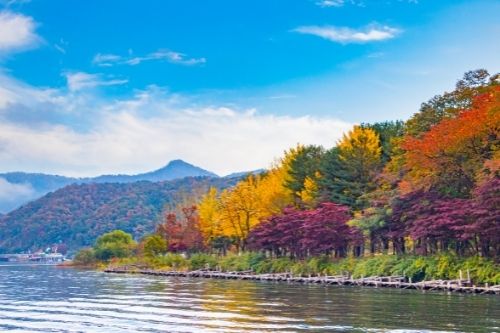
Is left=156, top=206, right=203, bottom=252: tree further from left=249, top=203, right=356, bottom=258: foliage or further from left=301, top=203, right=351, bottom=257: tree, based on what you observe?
left=301, top=203, right=351, bottom=257: tree

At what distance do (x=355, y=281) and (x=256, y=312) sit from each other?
76.2 feet

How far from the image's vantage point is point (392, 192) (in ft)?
179

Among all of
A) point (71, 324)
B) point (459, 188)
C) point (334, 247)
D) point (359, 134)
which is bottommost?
point (71, 324)

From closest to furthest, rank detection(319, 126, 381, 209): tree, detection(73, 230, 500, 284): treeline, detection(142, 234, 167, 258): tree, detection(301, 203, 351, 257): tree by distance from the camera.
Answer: detection(73, 230, 500, 284): treeline, detection(301, 203, 351, 257): tree, detection(319, 126, 381, 209): tree, detection(142, 234, 167, 258): tree

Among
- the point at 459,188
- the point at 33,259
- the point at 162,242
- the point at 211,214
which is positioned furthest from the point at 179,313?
the point at 33,259

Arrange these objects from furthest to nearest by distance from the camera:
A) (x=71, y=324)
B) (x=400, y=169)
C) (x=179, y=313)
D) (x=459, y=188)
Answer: (x=400, y=169)
(x=459, y=188)
(x=179, y=313)
(x=71, y=324)

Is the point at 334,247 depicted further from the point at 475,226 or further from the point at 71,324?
the point at 71,324

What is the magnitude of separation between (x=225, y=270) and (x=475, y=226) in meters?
40.9

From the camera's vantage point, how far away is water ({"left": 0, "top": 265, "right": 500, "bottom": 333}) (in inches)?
1037

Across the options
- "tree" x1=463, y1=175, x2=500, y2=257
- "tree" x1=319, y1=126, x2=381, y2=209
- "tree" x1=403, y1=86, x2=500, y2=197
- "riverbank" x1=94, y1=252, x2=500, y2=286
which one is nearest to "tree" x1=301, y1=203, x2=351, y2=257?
"riverbank" x1=94, y1=252, x2=500, y2=286

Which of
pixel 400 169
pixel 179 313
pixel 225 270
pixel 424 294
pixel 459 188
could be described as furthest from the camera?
pixel 225 270

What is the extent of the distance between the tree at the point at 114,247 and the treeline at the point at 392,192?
3166cm

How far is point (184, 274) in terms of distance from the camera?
3159 inches

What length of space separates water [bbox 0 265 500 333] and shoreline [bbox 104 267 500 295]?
7.94ft
